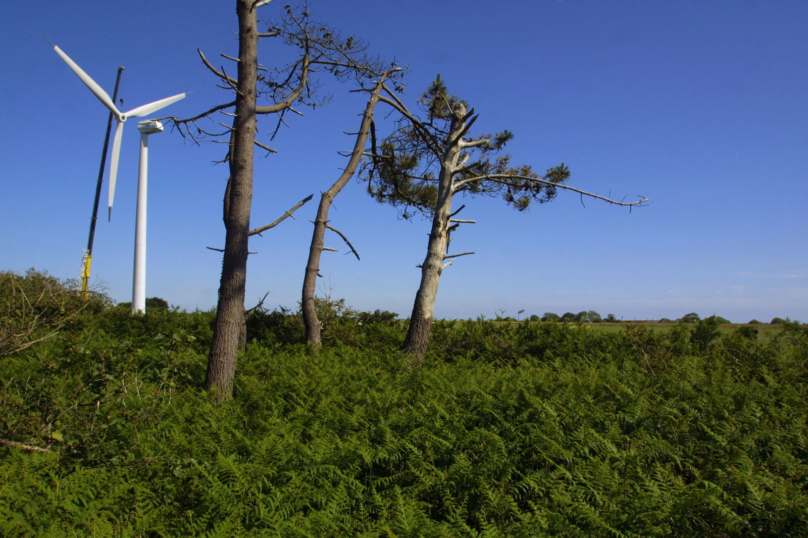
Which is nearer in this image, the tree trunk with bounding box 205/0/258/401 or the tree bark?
the tree trunk with bounding box 205/0/258/401

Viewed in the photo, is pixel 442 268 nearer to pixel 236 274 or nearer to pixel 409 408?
pixel 236 274

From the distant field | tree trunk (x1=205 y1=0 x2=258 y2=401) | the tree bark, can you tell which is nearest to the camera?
tree trunk (x1=205 y1=0 x2=258 y2=401)

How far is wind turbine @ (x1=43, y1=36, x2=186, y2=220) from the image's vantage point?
15861 mm

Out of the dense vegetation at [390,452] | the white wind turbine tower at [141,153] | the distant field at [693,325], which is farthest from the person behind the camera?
the white wind turbine tower at [141,153]

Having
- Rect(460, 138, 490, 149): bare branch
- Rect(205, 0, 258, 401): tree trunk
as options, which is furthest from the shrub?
Rect(460, 138, 490, 149): bare branch

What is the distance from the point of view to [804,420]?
6.18 m

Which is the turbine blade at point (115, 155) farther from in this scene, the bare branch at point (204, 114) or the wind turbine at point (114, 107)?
the bare branch at point (204, 114)

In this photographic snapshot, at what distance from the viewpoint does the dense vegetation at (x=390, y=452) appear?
143 inches

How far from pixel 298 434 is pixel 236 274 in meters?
3.41

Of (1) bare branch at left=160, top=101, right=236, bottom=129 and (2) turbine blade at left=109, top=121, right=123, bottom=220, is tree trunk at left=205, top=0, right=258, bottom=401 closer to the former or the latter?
(1) bare branch at left=160, top=101, right=236, bottom=129

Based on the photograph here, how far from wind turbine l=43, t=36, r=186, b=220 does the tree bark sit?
11098 mm

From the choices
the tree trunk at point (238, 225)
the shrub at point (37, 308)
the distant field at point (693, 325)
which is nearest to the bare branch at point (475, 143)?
the distant field at point (693, 325)

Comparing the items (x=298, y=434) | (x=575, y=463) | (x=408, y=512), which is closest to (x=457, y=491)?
(x=408, y=512)

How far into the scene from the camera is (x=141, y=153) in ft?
58.9
